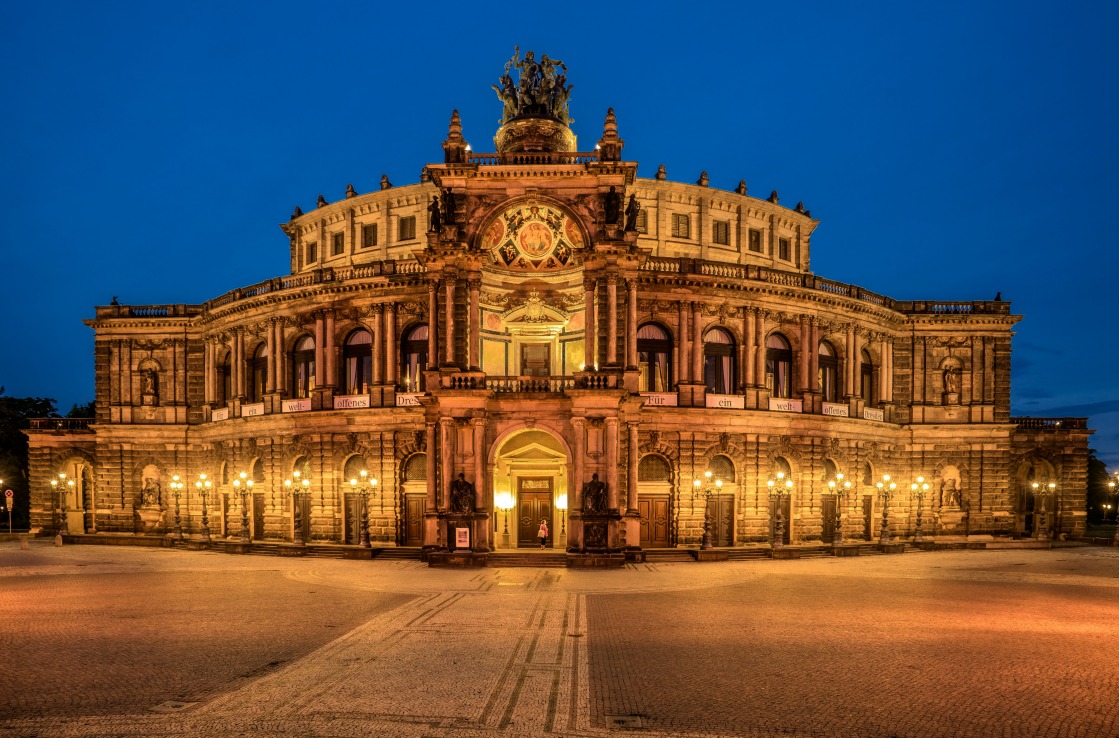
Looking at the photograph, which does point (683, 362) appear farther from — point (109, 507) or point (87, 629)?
point (109, 507)

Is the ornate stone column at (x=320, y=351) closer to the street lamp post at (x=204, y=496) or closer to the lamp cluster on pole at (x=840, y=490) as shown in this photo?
the street lamp post at (x=204, y=496)

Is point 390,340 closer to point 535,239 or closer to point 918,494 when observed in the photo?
point 535,239

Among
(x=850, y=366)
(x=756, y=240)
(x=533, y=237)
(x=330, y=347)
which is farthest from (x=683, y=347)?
(x=330, y=347)

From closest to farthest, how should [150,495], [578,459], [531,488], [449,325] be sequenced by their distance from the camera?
1. [578,459]
2. [449,325]
3. [531,488]
4. [150,495]

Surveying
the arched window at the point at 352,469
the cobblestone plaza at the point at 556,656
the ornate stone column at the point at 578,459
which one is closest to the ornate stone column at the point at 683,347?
the ornate stone column at the point at 578,459

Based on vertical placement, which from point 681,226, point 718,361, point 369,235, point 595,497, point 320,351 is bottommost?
point 595,497

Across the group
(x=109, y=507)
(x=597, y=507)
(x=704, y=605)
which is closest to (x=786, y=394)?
(x=597, y=507)

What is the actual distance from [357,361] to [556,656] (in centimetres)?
3390

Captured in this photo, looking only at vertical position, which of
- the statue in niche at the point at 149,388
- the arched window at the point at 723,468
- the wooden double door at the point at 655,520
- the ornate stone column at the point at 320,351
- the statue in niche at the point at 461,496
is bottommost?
the wooden double door at the point at 655,520

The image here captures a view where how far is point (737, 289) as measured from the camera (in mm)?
48281

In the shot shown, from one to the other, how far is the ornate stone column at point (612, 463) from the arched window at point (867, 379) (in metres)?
22.3

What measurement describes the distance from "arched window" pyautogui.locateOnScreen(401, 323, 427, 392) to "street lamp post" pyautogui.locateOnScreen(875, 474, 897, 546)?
1096 inches

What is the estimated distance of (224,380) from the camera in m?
56.0

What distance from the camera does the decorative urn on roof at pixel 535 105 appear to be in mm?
46656
